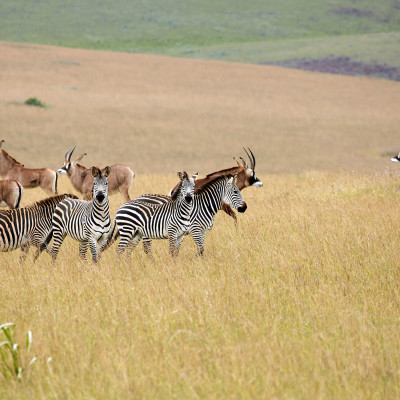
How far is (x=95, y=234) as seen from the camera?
9.55 meters

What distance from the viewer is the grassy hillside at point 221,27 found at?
97625 millimetres

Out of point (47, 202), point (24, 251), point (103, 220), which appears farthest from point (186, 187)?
point (24, 251)

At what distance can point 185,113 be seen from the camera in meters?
53.5

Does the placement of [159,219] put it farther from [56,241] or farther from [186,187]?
[56,241]

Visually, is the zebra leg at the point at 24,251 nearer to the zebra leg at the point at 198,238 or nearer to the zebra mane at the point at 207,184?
the zebra leg at the point at 198,238

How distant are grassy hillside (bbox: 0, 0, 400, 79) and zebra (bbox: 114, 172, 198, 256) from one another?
78973mm

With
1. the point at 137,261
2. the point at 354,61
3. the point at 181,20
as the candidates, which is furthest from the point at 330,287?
the point at 181,20

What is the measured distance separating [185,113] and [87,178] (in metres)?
36.8

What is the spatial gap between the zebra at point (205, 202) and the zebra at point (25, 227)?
1.47 metres

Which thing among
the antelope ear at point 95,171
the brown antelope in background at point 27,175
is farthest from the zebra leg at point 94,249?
the brown antelope in background at point 27,175

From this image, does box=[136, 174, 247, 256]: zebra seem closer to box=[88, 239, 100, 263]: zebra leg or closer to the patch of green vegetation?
box=[88, 239, 100, 263]: zebra leg

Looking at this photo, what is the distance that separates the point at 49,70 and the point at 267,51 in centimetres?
4590

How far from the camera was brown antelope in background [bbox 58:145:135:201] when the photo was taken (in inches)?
674

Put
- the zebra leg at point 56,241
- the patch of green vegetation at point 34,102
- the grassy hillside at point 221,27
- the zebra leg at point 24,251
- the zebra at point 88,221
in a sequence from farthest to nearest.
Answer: the grassy hillside at point 221,27 < the patch of green vegetation at point 34,102 < the zebra leg at point 56,241 < the zebra leg at point 24,251 < the zebra at point 88,221
